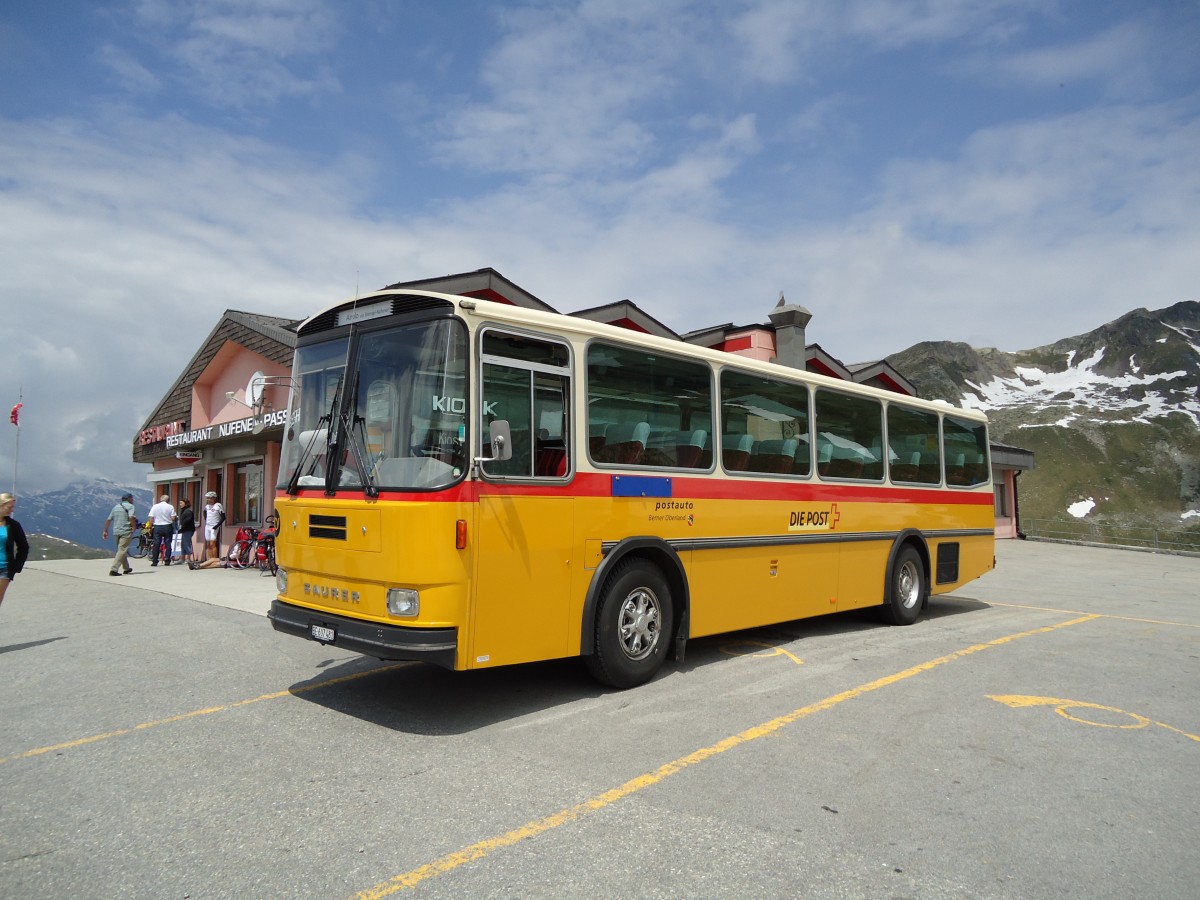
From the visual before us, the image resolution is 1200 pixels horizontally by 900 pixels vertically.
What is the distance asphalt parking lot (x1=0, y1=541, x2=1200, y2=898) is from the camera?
3484 millimetres

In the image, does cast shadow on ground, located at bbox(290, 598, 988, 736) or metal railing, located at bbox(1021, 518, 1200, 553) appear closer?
cast shadow on ground, located at bbox(290, 598, 988, 736)

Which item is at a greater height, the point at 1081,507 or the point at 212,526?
the point at 1081,507

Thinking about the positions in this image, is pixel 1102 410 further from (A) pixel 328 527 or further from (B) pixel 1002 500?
(A) pixel 328 527

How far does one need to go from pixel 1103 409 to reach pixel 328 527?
185035mm

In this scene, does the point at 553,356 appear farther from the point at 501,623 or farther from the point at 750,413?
the point at 750,413

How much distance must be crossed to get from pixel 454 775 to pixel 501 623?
1.14 m

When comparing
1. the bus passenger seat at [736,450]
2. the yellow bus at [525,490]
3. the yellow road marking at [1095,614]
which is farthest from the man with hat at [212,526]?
the yellow road marking at [1095,614]

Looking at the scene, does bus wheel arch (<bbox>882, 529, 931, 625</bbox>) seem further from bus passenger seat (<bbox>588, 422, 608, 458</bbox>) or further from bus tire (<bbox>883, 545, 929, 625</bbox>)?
bus passenger seat (<bbox>588, 422, 608, 458</bbox>)

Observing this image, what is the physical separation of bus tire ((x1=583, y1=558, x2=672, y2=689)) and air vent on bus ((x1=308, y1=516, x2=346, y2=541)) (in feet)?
6.46

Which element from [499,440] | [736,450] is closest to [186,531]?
[736,450]

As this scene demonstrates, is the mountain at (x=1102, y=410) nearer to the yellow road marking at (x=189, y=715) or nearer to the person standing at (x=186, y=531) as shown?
the person standing at (x=186, y=531)

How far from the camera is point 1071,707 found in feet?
20.3

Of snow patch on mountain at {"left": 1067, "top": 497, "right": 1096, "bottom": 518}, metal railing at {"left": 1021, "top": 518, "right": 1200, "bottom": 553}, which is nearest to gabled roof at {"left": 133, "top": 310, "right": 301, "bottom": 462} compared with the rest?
metal railing at {"left": 1021, "top": 518, "right": 1200, "bottom": 553}

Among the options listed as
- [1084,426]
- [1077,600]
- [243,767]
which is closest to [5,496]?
[243,767]
